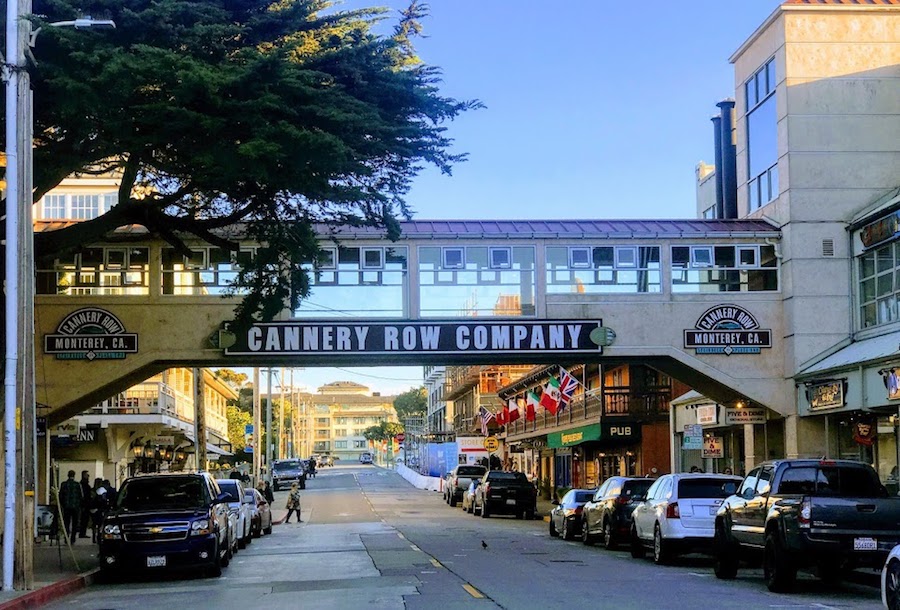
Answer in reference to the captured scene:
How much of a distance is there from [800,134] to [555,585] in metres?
17.3

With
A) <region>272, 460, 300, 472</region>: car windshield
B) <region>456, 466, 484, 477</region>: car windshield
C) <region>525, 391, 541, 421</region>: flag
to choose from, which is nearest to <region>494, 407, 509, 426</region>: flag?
<region>456, 466, 484, 477</region>: car windshield

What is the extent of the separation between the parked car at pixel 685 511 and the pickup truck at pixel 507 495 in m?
23.4

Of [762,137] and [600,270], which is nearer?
[600,270]

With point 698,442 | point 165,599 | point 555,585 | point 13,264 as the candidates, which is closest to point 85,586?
point 165,599

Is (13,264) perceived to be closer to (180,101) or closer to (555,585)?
(180,101)

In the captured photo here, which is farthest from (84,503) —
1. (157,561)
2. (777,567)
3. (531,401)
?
(531,401)

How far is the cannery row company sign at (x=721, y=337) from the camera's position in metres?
32.0

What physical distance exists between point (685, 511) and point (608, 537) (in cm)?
558

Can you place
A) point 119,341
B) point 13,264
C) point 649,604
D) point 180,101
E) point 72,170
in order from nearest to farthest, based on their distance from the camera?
point 649,604
point 13,264
point 180,101
point 72,170
point 119,341

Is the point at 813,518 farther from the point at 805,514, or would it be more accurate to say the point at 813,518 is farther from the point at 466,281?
the point at 466,281

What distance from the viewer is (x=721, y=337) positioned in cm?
3206

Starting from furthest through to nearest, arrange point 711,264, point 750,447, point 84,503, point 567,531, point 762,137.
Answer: point 750,447 → point 762,137 → point 711,264 → point 84,503 → point 567,531

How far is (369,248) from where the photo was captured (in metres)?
31.8

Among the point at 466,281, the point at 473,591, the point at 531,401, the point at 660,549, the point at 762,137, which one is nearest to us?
the point at 473,591
